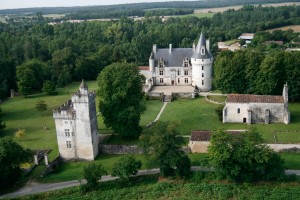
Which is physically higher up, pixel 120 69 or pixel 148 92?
pixel 120 69

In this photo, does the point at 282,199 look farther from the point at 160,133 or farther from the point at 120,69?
the point at 120,69

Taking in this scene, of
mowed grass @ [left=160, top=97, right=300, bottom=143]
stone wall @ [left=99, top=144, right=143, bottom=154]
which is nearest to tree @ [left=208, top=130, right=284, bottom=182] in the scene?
mowed grass @ [left=160, top=97, right=300, bottom=143]

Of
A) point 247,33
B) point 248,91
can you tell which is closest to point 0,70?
point 248,91

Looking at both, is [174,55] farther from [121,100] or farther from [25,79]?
[25,79]

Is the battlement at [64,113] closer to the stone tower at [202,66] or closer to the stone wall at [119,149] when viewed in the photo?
the stone wall at [119,149]

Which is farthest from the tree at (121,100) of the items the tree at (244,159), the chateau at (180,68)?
the chateau at (180,68)

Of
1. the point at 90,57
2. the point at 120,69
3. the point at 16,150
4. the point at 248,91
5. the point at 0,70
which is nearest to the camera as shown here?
the point at 16,150
